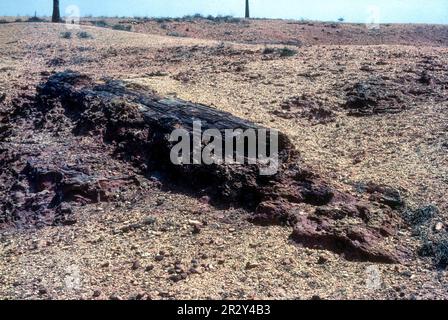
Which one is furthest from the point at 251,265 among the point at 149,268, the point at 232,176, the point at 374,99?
the point at 374,99

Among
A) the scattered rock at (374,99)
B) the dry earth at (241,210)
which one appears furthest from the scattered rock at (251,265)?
the scattered rock at (374,99)

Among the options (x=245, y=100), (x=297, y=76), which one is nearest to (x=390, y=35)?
(x=297, y=76)

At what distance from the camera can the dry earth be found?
4203 mm

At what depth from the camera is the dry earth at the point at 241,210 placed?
4.20 metres

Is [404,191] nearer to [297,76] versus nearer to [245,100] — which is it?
[245,100]

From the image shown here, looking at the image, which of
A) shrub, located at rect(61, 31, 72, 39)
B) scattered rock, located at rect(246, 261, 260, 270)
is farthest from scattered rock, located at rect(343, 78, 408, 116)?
shrub, located at rect(61, 31, 72, 39)

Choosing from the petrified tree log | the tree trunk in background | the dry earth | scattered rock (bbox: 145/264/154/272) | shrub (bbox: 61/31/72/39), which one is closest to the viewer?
the dry earth

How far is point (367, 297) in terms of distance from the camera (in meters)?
4.01

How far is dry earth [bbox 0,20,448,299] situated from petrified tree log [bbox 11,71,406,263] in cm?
15

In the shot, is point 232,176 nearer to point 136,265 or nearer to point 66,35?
point 136,265

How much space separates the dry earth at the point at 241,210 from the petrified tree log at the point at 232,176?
149mm

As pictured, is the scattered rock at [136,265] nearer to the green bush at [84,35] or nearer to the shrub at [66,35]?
the green bush at [84,35]

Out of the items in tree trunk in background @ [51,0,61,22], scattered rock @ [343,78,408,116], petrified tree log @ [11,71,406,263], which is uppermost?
A: tree trunk in background @ [51,0,61,22]

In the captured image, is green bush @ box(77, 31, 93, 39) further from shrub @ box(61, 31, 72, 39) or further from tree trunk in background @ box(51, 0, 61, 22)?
tree trunk in background @ box(51, 0, 61, 22)
